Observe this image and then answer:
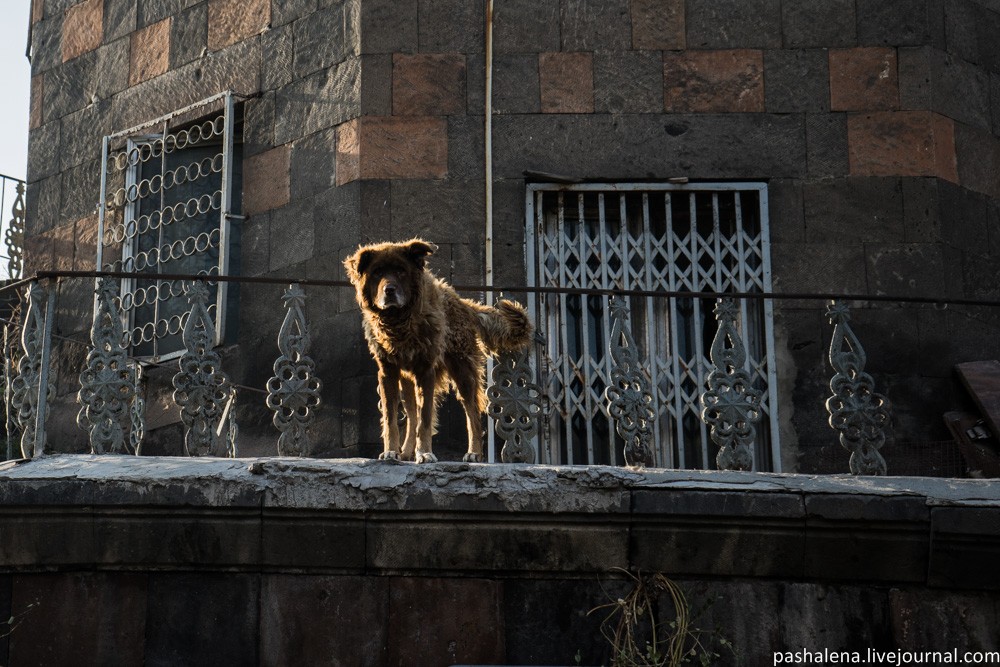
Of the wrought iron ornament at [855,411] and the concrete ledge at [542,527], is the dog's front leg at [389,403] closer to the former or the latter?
the concrete ledge at [542,527]

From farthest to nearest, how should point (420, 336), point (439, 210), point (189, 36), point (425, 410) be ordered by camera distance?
point (189, 36) < point (439, 210) < point (425, 410) < point (420, 336)

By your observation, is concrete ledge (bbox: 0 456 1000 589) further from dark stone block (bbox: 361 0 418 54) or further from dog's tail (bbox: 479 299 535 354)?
dark stone block (bbox: 361 0 418 54)

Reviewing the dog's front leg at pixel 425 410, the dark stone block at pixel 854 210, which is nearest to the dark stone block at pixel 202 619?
the dog's front leg at pixel 425 410

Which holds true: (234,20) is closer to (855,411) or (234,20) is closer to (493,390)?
(493,390)

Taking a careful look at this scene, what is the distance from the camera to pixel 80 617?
7.79 meters

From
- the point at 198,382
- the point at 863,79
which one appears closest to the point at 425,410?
the point at 198,382

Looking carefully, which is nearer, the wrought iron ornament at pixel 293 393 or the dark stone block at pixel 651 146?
the wrought iron ornament at pixel 293 393

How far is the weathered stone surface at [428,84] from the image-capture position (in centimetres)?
1035

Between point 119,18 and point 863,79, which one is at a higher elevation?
point 119,18

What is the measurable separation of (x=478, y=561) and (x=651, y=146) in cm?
370

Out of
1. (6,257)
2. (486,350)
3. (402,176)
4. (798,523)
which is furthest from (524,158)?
(6,257)

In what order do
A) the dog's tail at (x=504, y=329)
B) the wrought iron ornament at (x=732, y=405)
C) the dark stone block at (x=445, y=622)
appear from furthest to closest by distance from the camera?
the dog's tail at (x=504, y=329) → the wrought iron ornament at (x=732, y=405) → the dark stone block at (x=445, y=622)

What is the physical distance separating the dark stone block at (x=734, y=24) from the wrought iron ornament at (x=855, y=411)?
282 cm

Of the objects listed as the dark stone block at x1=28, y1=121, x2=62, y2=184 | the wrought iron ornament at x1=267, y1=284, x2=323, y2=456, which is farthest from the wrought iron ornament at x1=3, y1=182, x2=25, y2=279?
the wrought iron ornament at x1=267, y1=284, x2=323, y2=456
